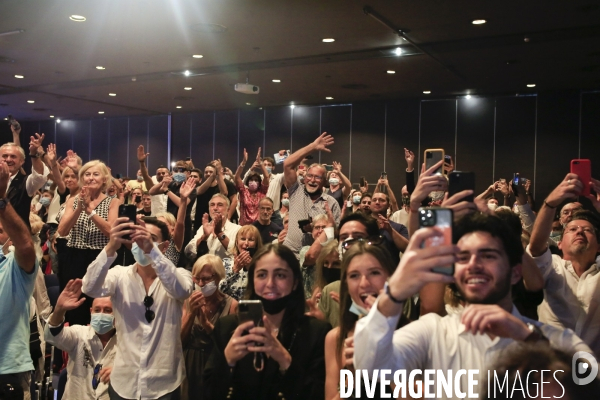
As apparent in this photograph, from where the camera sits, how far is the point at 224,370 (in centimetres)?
207

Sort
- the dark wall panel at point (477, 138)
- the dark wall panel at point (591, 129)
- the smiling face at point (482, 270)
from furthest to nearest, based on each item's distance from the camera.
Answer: the dark wall panel at point (477, 138) < the dark wall panel at point (591, 129) < the smiling face at point (482, 270)

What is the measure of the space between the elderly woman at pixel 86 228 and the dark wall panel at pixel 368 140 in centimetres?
924

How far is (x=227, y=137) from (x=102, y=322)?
12.0 metres

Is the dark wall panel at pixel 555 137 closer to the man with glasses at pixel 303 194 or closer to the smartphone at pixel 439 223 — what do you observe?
the man with glasses at pixel 303 194

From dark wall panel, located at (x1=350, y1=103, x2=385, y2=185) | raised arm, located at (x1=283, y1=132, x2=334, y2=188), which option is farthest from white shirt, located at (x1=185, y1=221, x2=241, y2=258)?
dark wall panel, located at (x1=350, y1=103, x2=385, y2=185)

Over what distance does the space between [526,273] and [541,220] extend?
282 mm

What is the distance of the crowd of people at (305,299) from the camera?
56.7 inches

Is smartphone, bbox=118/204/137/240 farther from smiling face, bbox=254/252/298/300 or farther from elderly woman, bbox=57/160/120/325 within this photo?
elderly woman, bbox=57/160/120/325

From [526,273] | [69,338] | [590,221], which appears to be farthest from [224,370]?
[590,221]

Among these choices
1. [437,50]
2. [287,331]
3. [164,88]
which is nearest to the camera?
[287,331]

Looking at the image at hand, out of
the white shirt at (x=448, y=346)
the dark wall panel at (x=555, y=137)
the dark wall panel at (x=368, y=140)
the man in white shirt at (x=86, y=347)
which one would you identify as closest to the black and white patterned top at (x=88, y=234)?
the man in white shirt at (x=86, y=347)

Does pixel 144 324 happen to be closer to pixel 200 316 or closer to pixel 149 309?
pixel 149 309

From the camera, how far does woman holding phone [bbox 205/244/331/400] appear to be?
6.28ft

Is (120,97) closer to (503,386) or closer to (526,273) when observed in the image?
(526,273)
